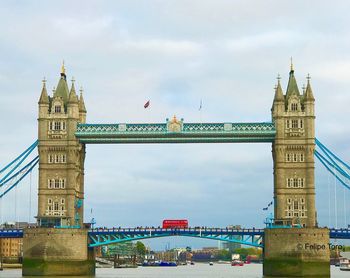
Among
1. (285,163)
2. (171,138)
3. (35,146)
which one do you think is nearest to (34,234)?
(35,146)

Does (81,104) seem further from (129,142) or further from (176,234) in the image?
(176,234)

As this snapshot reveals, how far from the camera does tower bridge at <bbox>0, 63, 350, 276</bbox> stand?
12500cm

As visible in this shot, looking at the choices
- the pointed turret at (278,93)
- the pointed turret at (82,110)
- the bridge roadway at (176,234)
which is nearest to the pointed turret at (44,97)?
the pointed turret at (82,110)

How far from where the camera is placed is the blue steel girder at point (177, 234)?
129 m

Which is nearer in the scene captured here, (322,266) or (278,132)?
(322,266)

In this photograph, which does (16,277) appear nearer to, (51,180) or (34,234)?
(34,234)

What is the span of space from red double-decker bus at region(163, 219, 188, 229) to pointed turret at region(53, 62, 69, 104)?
25.7m

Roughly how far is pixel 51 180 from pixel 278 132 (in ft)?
120

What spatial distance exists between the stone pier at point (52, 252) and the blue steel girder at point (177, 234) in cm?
568

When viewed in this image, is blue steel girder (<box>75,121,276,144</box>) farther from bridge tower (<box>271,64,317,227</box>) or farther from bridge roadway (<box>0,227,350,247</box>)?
bridge roadway (<box>0,227,350,247</box>)

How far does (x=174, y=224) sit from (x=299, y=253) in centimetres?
2109

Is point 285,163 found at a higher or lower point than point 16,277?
higher

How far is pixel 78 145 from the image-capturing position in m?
133

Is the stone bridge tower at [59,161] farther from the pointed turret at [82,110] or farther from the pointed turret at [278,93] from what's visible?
the pointed turret at [278,93]
